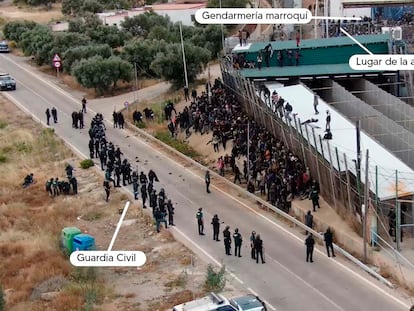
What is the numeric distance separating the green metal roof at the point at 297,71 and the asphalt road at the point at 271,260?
20.6ft

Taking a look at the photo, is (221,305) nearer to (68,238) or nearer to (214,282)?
(214,282)

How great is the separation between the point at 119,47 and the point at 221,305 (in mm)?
44289

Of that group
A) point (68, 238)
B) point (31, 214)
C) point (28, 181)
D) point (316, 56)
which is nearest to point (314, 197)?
point (68, 238)

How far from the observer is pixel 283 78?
1351 inches

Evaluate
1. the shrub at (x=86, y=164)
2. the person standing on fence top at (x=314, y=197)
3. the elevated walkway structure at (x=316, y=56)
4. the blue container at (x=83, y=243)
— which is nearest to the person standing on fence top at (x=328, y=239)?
the person standing on fence top at (x=314, y=197)

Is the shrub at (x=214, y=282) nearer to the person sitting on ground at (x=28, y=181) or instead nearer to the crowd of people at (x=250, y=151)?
the crowd of people at (x=250, y=151)

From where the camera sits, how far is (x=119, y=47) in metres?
57.4

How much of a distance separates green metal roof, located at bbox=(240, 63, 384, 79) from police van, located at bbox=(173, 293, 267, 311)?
1938 cm

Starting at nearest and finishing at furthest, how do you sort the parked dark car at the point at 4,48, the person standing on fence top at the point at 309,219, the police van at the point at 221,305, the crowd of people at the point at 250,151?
the police van at the point at 221,305, the person standing on fence top at the point at 309,219, the crowd of people at the point at 250,151, the parked dark car at the point at 4,48

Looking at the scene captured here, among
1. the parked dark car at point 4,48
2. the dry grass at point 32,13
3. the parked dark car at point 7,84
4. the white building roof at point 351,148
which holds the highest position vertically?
the dry grass at point 32,13

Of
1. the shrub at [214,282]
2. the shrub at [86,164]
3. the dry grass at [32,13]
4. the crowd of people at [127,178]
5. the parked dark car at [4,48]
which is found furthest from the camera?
the dry grass at [32,13]

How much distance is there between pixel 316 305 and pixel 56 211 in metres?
11.3

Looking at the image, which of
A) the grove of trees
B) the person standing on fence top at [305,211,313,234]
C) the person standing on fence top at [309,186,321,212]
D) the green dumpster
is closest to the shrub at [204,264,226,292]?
the person standing on fence top at [305,211,313,234]

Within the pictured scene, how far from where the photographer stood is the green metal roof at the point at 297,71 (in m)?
33.7
